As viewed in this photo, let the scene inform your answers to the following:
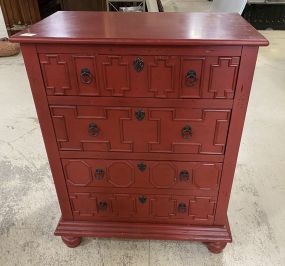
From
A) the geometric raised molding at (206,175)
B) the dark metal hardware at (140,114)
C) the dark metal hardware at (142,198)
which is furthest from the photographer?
the dark metal hardware at (142,198)

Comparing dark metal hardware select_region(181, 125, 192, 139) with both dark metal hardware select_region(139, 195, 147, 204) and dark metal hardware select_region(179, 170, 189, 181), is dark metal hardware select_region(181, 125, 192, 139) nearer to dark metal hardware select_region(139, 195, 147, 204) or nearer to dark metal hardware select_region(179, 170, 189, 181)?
dark metal hardware select_region(179, 170, 189, 181)

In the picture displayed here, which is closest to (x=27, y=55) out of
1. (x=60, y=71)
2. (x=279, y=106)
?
(x=60, y=71)

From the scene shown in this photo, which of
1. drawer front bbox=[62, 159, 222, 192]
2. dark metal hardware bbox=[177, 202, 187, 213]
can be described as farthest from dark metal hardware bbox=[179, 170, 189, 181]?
dark metal hardware bbox=[177, 202, 187, 213]

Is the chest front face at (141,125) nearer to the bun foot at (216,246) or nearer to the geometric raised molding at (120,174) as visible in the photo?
the geometric raised molding at (120,174)

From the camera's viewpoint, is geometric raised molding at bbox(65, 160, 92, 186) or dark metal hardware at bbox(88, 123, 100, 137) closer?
dark metal hardware at bbox(88, 123, 100, 137)

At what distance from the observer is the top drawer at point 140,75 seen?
781 millimetres

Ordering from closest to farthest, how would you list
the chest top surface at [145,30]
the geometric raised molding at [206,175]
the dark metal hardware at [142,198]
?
1. the chest top surface at [145,30]
2. the geometric raised molding at [206,175]
3. the dark metal hardware at [142,198]

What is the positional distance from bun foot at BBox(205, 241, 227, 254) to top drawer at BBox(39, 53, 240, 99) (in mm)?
651

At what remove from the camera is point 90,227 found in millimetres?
1153

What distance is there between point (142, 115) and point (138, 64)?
0.55ft

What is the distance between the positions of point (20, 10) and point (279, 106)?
11.2 feet

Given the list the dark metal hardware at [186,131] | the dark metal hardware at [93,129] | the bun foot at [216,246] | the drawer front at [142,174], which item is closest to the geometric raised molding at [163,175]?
the drawer front at [142,174]

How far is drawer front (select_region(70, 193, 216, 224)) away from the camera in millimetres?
1078

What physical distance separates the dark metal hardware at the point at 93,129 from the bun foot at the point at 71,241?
52 centimetres
